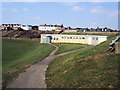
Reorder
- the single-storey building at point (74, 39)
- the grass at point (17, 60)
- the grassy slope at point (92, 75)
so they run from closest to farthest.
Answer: the grassy slope at point (92, 75) < the grass at point (17, 60) < the single-storey building at point (74, 39)

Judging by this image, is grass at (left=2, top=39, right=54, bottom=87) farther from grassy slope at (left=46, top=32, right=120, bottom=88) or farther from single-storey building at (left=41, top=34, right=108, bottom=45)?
single-storey building at (left=41, top=34, right=108, bottom=45)

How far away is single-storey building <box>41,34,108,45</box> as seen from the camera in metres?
67.6

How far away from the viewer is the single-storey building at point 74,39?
6756 centimetres

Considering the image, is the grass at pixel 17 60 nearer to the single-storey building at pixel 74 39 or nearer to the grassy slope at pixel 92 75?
the grassy slope at pixel 92 75

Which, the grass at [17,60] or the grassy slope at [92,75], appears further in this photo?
the grass at [17,60]

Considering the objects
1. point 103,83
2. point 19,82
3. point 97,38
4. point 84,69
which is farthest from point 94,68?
point 97,38

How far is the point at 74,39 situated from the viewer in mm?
74188

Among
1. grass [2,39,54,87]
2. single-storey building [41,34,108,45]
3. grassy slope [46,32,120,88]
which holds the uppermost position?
single-storey building [41,34,108,45]

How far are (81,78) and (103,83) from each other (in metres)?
1.99

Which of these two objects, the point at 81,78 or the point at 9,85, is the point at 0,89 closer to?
the point at 9,85

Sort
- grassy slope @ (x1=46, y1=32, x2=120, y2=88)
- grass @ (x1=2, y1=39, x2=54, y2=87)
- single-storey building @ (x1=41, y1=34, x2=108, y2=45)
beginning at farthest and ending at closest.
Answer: single-storey building @ (x1=41, y1=34, x2=108, y2=45) < grass @ (x1=2, y1=39, x2=54, y2=87) < grassy slope @ (x1=46, y1=32, x2=120, y2=88)

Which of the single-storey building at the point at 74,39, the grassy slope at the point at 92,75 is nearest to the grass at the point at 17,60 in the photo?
the grassy slope at the point at 92,75

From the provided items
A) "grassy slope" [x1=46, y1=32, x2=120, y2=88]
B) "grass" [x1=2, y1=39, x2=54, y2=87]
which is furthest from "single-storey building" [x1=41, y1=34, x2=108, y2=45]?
"grassy slope" [x1=46, y1=32, x2=120, y2=88]

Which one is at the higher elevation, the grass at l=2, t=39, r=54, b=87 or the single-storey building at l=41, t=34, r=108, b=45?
the single-storey building at l=41, t=34, r=108, b=45
